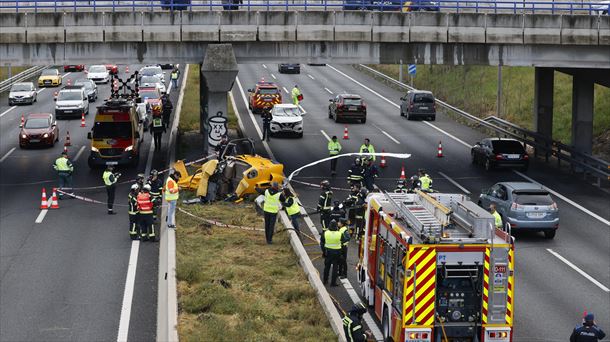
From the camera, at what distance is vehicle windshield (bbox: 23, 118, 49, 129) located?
164ft

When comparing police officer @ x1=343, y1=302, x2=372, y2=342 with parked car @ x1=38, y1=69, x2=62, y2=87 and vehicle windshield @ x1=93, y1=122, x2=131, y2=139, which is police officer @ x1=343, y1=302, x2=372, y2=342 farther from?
parked car @ x1=38, y1=69, x2=62, y2=87

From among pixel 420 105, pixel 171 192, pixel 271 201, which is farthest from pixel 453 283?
pixel 420 105

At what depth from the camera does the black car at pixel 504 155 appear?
4412cm

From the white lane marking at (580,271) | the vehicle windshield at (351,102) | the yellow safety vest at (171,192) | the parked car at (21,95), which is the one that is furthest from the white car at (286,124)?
the white lane marking at (580,271)

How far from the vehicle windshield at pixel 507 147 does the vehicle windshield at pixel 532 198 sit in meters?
12.7

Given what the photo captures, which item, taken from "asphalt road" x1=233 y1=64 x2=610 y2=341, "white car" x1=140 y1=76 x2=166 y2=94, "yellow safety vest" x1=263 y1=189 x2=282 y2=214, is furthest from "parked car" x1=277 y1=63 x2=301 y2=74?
"yellow safety vest" x1=263 y1=189 x2=282 y2=214

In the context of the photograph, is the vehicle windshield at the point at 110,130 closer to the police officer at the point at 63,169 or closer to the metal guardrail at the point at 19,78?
the police officer at the point at 63,169

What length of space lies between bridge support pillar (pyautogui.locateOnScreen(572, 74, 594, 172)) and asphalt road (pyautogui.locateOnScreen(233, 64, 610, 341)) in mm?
2086

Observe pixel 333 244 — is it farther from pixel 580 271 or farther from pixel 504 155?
pixel 504 155

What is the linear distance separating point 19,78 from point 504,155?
47470mm

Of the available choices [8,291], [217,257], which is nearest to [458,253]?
[217,257]

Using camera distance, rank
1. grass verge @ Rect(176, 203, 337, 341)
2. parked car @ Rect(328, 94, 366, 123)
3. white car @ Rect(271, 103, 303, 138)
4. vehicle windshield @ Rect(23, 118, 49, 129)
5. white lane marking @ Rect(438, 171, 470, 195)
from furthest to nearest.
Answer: parked car @ Rect(328, 94, 366, 123)
white car @ Rect(271, 103, 303, 138)
vehicle windshield @ Rect(23, 118, 49, 129)
white lane marking @ Rect(438, 171, 470, 195)
grass verge @ Rect(176, 203, 337, 341)

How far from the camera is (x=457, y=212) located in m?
21.2

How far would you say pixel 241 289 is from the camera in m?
23.9
